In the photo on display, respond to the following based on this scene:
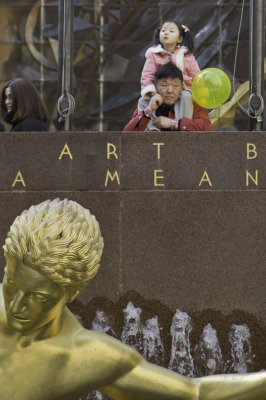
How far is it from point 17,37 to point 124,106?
2.07m

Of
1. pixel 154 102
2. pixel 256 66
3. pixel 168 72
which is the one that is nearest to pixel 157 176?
pixel 154 102

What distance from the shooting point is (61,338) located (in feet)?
11.3

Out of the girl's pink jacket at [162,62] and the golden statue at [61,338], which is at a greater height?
the girl's pink jacket at [162,62]

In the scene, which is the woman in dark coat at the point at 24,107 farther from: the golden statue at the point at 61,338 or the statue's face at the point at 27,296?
the statue's face at the point at 27,296

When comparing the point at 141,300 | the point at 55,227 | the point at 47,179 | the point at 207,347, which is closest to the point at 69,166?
the point at 47,179

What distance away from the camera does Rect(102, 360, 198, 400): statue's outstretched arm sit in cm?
344

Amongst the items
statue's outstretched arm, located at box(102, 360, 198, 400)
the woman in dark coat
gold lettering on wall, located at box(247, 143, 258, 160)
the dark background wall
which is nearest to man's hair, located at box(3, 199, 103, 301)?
statue's outstretched arm, located at box(102, 360, 198, 400)

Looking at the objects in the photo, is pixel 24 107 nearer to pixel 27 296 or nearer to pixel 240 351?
pixel 240 351

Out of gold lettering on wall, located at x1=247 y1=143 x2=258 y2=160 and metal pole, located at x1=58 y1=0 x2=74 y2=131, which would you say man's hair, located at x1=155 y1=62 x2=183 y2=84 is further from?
metal pole, located at x1=58 y1=0 x2=74 y2=131

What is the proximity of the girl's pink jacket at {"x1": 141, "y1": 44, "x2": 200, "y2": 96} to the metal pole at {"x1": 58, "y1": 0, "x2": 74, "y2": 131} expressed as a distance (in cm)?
108

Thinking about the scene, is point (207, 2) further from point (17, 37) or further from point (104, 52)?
point (17, 37)

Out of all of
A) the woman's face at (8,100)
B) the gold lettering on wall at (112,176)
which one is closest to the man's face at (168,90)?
the gold lettering on wall at (112,176)

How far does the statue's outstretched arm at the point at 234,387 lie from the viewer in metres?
3.35

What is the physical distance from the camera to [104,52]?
630 inches
